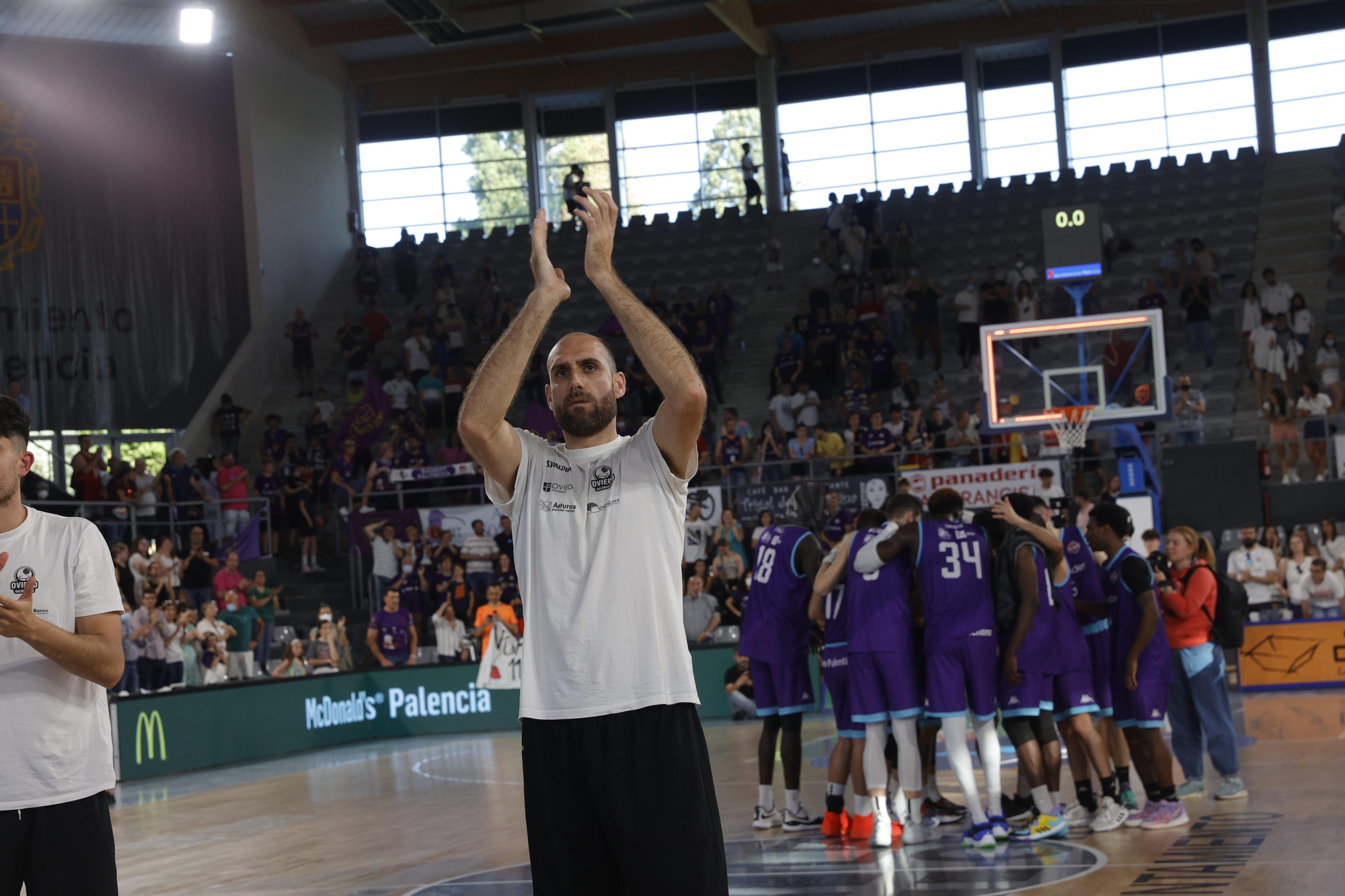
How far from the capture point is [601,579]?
12.6 feet

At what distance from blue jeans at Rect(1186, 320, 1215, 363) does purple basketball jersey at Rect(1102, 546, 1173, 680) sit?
54.5ft

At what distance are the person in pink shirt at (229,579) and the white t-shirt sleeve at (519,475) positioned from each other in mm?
15407

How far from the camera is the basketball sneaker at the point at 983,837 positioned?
8.29 meters

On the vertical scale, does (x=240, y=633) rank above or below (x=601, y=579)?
below

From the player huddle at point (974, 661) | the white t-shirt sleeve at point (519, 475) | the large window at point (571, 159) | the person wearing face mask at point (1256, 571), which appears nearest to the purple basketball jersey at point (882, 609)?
the player huddle at point (974, 661)

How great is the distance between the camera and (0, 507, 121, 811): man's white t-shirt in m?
4.00

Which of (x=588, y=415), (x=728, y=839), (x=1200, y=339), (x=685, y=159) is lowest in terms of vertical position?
(x=728, y=839)

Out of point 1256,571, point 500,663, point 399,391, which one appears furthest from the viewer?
point 399,391

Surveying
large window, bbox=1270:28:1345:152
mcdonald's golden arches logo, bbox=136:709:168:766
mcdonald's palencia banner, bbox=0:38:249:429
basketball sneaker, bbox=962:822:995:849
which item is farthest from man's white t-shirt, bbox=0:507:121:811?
large window, bbox=1270:28:1345:152

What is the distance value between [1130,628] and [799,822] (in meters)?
2.53

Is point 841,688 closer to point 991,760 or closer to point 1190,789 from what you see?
point 991,760

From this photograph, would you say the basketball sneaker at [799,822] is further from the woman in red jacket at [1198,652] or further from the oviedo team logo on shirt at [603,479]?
the oviedo team logo on shirt at [603,479]

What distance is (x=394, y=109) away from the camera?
34.9 meters

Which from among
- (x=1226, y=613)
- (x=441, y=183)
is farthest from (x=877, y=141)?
(x=1226, y=613)
